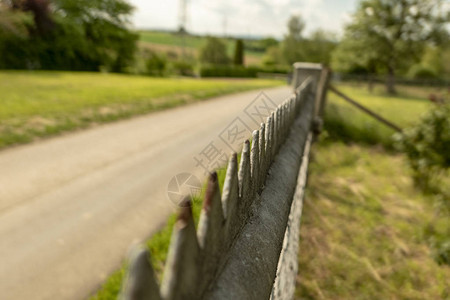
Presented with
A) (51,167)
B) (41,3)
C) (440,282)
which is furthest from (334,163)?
(41,3)

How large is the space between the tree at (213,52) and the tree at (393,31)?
2088cm

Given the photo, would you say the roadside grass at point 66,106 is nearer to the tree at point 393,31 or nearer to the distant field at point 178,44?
the tree at point 393,31

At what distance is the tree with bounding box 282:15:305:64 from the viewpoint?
54.0 m

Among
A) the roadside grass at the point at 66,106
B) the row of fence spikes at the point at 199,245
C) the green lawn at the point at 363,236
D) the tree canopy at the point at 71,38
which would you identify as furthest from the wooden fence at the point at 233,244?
the tree canopy at the point at 71,38

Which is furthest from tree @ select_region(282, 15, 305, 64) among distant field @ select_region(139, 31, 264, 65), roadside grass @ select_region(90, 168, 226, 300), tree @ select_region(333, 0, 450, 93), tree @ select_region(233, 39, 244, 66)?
roadside grass @ select_region(90, 168, 226, 300)

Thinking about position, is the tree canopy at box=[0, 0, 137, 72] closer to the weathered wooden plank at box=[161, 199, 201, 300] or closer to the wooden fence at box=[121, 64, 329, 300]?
the wooden fence at box=[121, 64, 329, 300]

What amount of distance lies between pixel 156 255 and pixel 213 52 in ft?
152

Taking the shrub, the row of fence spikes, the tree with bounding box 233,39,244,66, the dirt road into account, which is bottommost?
the dirt road

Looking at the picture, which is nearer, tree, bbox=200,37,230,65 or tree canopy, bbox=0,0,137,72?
tree canopy, bbox=0,0,137,72

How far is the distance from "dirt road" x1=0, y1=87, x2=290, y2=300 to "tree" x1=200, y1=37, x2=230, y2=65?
40044 millimetres

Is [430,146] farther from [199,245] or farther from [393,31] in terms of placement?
[393,31]

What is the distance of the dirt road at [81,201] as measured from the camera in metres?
3.56

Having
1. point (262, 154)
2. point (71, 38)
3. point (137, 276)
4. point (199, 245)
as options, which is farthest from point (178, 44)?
point (137, 276)

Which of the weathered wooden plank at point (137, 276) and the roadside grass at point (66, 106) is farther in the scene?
the roadside grass at point (66, 106)
